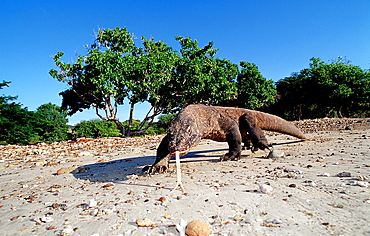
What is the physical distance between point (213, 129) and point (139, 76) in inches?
433

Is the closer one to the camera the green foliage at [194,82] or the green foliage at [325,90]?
the green foliage at [194,82]

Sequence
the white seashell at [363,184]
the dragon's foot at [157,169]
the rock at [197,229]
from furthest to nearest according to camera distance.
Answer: the dragon's foot at [157,169] < the white seashell at [363,184] < the rock at [197,229]

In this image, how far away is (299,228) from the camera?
163 cm

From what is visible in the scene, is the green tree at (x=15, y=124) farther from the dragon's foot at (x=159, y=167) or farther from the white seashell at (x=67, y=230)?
the white seashell at (x=67, y=230)

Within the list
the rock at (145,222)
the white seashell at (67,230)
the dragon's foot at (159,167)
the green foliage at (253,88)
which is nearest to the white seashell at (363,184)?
the rock at (145,222)

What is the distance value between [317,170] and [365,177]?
686mm

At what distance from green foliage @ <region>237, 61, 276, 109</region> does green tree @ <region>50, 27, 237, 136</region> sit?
3.99ft

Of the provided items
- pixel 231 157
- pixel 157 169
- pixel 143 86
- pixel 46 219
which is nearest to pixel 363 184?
pixel 231 157

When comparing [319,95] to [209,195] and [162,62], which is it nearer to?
[162,62]

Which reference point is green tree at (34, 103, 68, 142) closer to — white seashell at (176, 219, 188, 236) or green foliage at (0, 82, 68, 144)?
green foliage at (0, 82, 68, 144)

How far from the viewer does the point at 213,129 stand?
495cm

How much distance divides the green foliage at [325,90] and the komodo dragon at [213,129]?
19278 millimetres

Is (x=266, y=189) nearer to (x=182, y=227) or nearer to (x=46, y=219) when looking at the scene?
(x=182, y=227)

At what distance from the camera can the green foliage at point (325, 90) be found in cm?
2161
